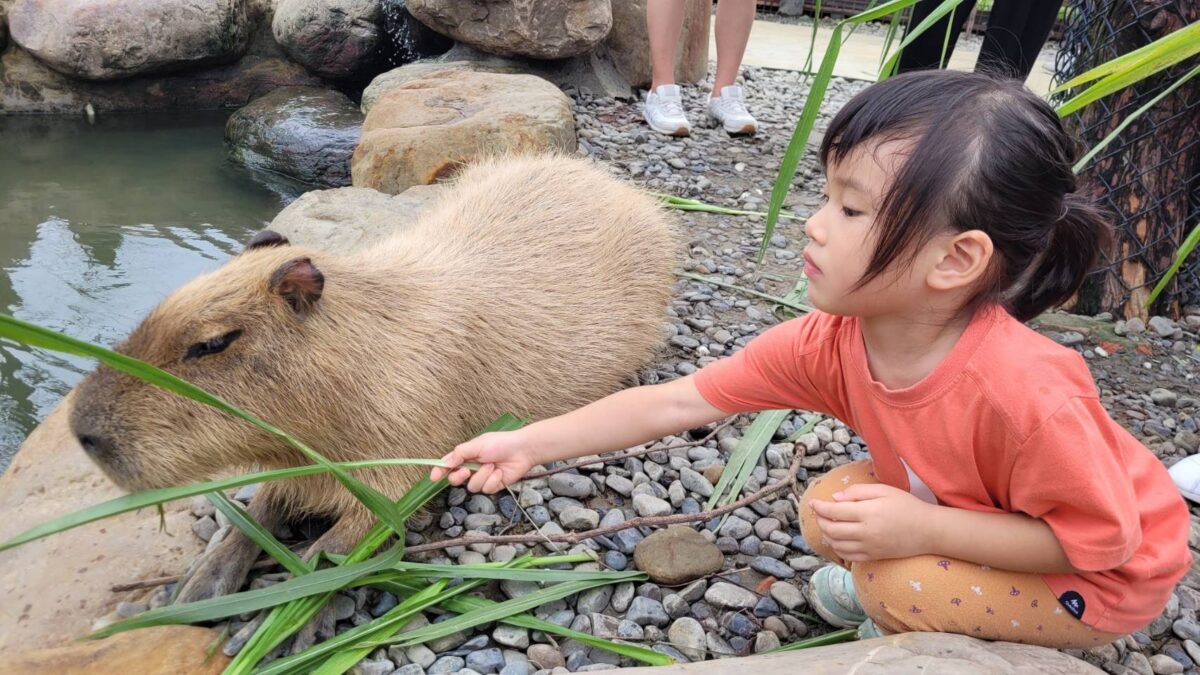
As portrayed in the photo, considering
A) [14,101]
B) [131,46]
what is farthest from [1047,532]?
[14,101]

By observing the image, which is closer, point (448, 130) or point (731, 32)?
point (448, 130)

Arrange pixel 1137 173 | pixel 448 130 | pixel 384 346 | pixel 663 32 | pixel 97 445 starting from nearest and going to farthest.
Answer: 1. pixel 97 445
2. pixel 384 346
3. pixel 1137 173
4. pixel 448 130
5. pixel 663 32

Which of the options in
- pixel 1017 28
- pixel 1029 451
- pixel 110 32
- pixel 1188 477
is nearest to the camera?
pixel 1029 451

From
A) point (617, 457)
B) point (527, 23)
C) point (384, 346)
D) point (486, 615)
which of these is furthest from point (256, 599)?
point (527, 23)

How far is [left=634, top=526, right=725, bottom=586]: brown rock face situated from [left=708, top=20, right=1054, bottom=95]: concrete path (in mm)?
6632

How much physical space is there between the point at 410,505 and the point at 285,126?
4919 millimetres

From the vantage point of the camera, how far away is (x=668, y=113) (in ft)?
18.9

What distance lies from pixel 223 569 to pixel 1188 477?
2.55 metres

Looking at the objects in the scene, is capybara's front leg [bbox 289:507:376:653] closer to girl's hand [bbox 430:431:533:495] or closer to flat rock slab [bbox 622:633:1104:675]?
girl's hand [bbox 430:431:533:495]

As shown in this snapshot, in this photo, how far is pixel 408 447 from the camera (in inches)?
91.8

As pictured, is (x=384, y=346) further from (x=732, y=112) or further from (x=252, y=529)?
(x=732, y=112)

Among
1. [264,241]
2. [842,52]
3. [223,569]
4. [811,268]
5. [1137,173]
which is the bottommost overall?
[223,569]

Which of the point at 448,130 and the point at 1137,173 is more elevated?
the point at 1137,173

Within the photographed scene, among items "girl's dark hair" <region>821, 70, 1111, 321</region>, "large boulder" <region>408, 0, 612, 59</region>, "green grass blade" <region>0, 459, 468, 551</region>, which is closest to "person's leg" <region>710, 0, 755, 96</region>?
"large boulder" <region>408, 0, 612, 59</region>
